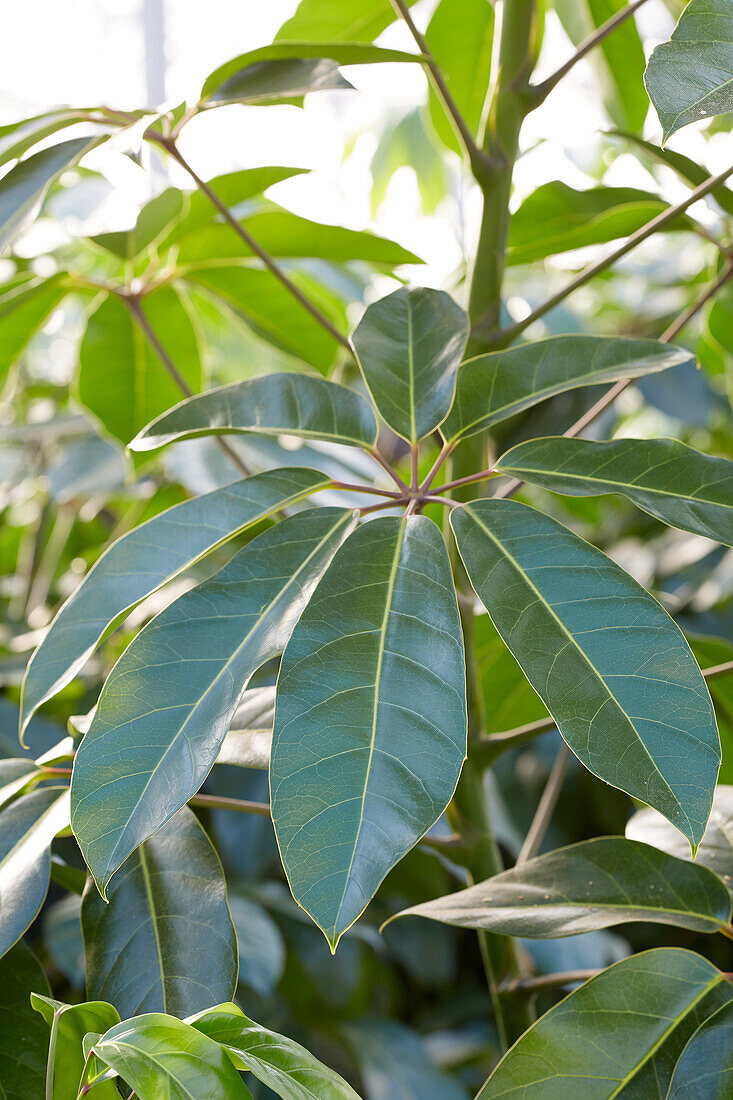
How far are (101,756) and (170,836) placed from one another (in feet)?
0.49

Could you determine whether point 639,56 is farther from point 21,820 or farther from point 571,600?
point 21,820

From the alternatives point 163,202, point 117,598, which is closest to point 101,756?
point 117,598

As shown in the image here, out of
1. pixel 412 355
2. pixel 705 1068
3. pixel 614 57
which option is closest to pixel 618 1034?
pixel 705 1068

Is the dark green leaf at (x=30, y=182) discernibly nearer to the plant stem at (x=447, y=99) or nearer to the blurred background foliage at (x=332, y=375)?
the blurred background foliage at (x=332, y=375)

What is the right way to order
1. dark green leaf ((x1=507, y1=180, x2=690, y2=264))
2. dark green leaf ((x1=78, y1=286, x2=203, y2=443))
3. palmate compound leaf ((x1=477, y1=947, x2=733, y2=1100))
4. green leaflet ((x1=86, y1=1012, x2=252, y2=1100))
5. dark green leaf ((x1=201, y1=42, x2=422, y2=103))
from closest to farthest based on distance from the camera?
green leaflet ((x1=86, y1=1012, x2=252, y2=1100)), palmate compound leaf ((x1=477, y1=947, x2=733, y2=1100)), dark green leaf ((x1=201, y1=42, x2=422, y2=103)), dark green leaf ((x1=507, y1=180, x2=690, y2=264)), dark green leaf ((x1=78, y1=286, x2=203, y2=443))

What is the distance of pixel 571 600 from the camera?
1.24 ft

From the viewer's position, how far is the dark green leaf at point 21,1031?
0.42 metres

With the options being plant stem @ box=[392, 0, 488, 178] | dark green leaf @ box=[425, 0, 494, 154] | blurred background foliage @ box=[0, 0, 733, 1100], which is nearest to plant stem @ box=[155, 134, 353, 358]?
blurred background foliage @ box=[0, 0, 733, 1100]

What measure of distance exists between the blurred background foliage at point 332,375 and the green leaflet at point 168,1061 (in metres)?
0.25

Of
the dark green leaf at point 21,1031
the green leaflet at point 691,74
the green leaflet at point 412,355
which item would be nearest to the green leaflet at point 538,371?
the green leaflet at point 412,355

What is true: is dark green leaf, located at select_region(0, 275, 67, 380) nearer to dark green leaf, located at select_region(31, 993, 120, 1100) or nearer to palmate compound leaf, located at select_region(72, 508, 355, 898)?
palmate compound leaf, located at select_region(72, 508, 355, 898)

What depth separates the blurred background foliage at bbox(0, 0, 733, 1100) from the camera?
27.4 inches

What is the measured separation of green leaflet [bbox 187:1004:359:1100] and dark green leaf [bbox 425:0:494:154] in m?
0.72

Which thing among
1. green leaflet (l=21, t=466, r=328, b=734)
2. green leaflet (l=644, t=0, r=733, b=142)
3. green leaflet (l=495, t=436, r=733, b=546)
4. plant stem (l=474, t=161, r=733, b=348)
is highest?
green leaflet (l=644, t=0, r=733, b=142)
